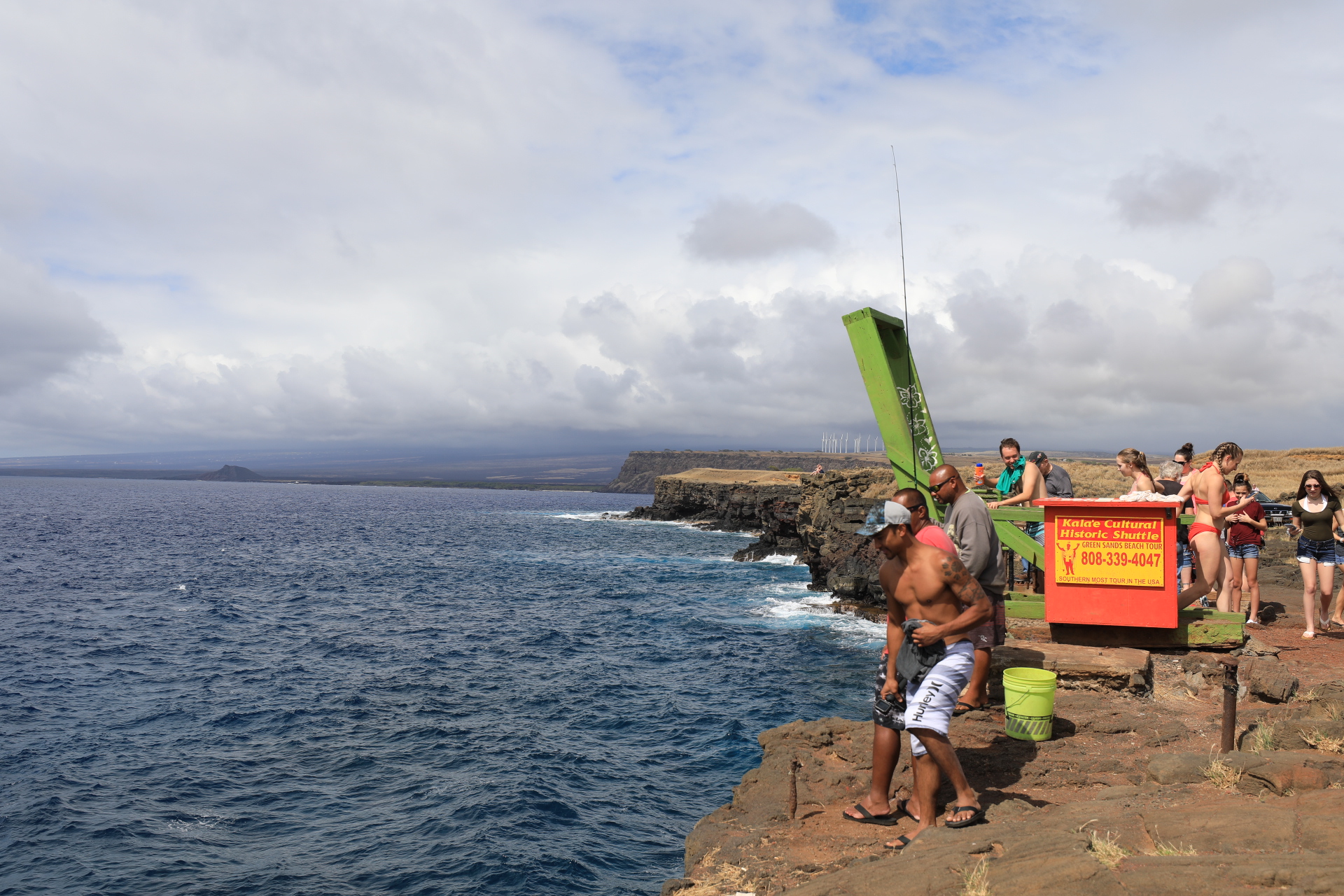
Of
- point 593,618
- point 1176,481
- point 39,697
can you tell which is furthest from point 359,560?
point 1176,481

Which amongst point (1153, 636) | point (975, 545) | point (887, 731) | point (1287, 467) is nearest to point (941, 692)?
point (887, 731)

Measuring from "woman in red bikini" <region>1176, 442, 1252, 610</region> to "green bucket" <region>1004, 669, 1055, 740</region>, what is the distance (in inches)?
109

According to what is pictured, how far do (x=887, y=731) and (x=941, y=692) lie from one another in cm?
62

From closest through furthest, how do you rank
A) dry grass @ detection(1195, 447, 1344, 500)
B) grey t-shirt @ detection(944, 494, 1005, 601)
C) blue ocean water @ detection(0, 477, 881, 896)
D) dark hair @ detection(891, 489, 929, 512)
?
dark hair @ detection(891, 489, 929, 512) → grey t-shirt @ detection(944, 494, 1005, 601) → blue ocean water @ detection(0, 477, 881, 896) → dry grass @ detection(1195, 447, 1344, 500)

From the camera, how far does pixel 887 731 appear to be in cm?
546

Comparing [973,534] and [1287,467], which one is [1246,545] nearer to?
[973,534]

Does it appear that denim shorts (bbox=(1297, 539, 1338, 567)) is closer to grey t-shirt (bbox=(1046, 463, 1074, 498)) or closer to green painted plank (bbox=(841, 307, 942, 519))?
grey t-shirt (bbox=(1046, 463, 1074, 498))

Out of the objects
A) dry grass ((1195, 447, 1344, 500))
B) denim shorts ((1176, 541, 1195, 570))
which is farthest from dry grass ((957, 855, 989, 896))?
dry grass ((1195, 447, 1344, 500))

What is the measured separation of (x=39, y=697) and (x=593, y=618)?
50.8 feet

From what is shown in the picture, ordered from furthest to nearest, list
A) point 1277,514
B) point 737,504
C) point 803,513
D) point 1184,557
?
point 737,504 < point 803,513 < point 1277,514 < point 1184,557

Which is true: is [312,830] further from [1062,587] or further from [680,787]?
[1062,587]

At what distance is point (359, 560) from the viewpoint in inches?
1818

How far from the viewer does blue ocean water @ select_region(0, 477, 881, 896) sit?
10.5 metres

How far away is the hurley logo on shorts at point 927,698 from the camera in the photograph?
5.06 m
